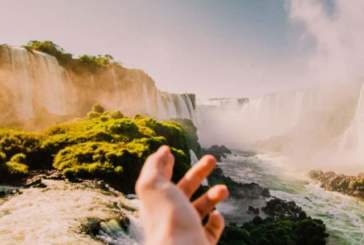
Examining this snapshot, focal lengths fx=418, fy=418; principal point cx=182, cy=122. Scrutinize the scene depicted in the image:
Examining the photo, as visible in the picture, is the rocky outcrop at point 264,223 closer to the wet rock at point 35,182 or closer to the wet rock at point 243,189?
the wet rock at point 243,189

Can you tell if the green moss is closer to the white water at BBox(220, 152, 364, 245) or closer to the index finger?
the index finger

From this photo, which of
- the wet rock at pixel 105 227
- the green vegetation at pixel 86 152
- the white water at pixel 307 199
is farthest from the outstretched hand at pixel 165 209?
the white water at pixel 307 199

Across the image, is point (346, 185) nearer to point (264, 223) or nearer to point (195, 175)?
point (264, 223)

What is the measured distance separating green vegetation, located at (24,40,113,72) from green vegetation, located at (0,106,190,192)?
67.3ft

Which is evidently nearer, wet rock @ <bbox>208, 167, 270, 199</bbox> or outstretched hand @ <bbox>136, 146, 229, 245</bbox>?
outstretched hand @ <bbox>136, 146, 229, 245</bbox>

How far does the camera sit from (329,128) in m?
66.1

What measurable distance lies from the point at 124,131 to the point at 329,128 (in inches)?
2167

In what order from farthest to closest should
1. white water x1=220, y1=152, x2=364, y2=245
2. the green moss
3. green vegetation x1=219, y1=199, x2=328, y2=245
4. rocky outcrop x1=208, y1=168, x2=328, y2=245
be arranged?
1. white water x1=220, y1=152, x2=364, y2=245
2. rocky outcrop x1=208, y1=168, x2=328, y2=245
3. green vegetation x1=219, y1=199, x2=328, y2=245
4. the green moss

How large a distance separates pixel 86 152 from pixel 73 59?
28.1m

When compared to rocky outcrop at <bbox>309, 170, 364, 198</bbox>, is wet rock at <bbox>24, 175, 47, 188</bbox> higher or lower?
higher

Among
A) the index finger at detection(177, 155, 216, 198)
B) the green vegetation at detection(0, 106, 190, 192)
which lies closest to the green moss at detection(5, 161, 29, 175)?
the green vegetation at detection(0, 106, 190, 192)

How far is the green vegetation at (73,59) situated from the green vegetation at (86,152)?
2051 centimetres

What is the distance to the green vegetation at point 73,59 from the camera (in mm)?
36812

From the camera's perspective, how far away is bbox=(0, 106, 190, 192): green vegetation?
43.7 ft
